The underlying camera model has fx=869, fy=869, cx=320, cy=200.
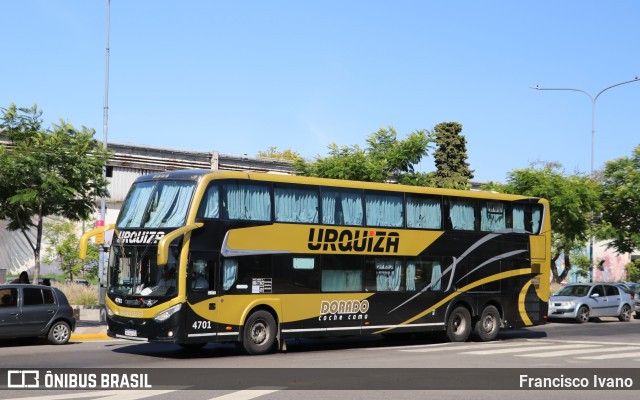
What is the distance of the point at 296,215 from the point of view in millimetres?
20406

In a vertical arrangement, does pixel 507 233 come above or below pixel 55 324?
above

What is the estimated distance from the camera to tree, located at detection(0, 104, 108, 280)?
25.3 m

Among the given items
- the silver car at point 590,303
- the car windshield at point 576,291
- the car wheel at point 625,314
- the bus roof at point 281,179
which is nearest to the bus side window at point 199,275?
the bus roof at point 281,179

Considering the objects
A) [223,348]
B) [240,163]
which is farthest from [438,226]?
[240,163]

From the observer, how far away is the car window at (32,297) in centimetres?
2095

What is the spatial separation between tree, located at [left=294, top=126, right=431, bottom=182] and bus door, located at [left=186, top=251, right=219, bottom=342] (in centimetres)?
1991

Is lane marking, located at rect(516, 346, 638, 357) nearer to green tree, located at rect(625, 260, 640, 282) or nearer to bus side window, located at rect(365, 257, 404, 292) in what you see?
bus side window, located at rect(365, 257, 404, 292)

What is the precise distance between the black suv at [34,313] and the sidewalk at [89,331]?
6.50ft

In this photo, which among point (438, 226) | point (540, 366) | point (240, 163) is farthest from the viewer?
point (240, 163)

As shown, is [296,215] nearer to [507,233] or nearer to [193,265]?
[193,265]

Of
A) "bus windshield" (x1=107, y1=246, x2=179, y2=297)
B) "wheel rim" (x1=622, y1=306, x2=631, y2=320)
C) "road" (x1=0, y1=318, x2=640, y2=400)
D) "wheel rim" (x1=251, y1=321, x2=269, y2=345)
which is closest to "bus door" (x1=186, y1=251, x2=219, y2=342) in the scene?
"bus windshield" (x1=107, y1=246, x2=179, y2=297)

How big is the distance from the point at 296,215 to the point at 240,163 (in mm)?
33511

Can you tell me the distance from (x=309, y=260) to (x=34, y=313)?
6778mm

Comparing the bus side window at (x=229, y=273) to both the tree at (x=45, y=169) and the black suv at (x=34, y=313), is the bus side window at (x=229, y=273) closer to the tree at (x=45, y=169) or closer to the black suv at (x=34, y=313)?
the black suv at (x=34, y=313)
